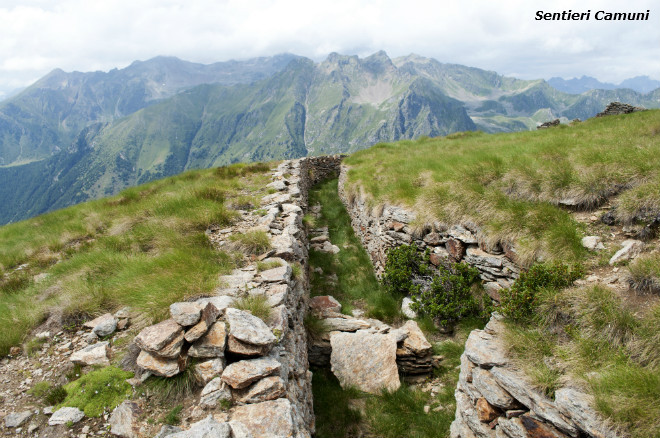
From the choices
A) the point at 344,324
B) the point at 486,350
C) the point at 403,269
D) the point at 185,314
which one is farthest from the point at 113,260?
the point at 486,350

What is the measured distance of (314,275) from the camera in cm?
1236

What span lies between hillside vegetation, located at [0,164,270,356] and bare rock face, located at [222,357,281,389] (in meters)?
1.84

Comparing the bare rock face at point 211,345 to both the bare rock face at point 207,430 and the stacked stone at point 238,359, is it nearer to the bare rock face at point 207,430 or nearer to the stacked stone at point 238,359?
the stacked stone at point 238,359

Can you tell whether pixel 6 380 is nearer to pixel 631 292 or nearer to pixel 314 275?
pixel 314 275

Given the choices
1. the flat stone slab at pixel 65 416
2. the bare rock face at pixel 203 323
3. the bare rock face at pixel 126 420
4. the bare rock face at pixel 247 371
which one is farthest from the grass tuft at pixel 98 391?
the bare rock face at pixel 247 371

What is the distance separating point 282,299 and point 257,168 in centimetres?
1814

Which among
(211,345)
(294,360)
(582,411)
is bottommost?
(294,360)

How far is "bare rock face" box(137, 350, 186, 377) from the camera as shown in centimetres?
437

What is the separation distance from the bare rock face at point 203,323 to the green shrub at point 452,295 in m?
6.36

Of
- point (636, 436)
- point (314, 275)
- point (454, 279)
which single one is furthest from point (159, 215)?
point (636, 436)

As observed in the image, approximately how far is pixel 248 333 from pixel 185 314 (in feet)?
3.49

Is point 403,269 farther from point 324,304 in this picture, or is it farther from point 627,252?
point 627,252

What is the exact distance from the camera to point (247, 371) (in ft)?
14.6

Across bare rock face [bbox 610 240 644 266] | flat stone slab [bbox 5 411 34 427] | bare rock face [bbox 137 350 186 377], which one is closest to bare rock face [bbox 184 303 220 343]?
bare rock face [bbox 137 350 186 377]
